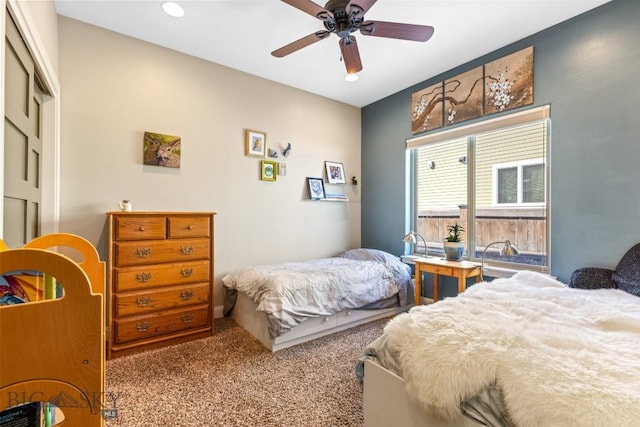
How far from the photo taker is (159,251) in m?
2.41

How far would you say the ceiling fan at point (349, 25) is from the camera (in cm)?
183

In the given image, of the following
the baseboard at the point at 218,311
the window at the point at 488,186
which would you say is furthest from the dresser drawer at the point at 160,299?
the window at the point at 488,186

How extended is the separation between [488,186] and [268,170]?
2.49m

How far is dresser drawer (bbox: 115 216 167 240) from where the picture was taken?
225cm

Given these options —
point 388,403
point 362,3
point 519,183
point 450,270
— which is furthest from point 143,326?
point 519,183

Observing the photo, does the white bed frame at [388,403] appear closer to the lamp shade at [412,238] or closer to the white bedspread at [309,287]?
the white bedspread at [309,287]

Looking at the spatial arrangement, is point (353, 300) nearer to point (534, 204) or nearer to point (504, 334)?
point (504, 334)

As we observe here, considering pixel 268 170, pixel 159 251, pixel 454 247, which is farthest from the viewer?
pixel 268 170

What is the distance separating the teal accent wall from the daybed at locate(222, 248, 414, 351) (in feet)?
5.03

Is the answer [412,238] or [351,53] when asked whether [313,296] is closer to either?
[412,238]

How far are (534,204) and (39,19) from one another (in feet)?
13.4

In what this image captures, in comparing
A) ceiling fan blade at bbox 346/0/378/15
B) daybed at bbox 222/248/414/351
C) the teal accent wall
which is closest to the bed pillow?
daybed at bbox 222/248/414/351

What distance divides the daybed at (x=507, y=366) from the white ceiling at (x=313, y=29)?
7.42ft

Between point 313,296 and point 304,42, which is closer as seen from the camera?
point 304,42
